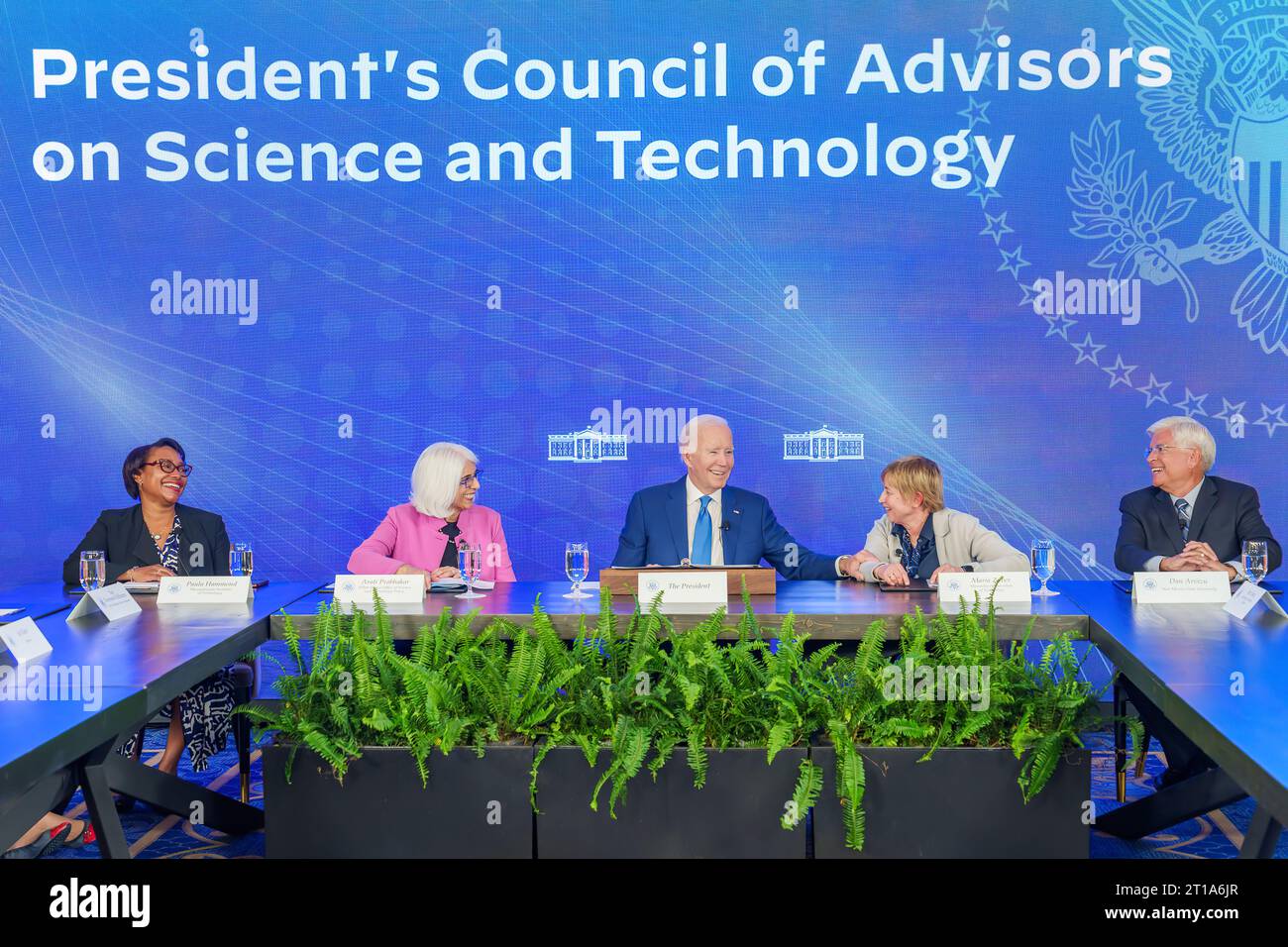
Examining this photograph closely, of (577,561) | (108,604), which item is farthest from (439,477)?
(108,604)

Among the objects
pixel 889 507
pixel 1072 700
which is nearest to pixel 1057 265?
pixel 889 507

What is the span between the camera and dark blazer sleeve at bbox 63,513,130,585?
4.48 metres

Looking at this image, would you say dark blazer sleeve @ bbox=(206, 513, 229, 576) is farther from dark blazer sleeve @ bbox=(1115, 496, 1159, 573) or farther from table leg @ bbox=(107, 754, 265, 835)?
dark blazer sleeve @ bbox=(1115, 496, 1159, 573)

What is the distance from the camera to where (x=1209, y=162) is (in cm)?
571

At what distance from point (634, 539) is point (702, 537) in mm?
279

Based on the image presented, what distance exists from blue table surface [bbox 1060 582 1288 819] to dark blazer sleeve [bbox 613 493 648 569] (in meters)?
1.72

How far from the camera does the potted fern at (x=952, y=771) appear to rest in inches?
106

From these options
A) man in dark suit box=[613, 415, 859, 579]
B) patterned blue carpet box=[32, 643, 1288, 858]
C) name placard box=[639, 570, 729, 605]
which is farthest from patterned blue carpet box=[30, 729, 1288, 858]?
man in dark suit box=[613, 415, 859, 579]

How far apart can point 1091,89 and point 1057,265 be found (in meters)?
0.83

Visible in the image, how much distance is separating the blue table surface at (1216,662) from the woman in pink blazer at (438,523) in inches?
86.3

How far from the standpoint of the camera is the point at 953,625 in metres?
3.29

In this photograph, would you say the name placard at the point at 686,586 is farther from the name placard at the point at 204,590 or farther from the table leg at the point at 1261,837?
the table leg at the point at 1261,837

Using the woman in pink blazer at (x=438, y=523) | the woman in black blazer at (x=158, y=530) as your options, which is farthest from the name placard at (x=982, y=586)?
the woman in black blazer at (x=158, y=530)

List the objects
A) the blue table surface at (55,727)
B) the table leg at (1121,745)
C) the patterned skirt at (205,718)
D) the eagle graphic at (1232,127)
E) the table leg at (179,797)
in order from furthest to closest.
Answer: the eagle graphic at (1232,127) < the table leg at (1121,745) < the patterned skirt at (205,718) < the table leg at (179,797) < the blue table surface at (55,727)
